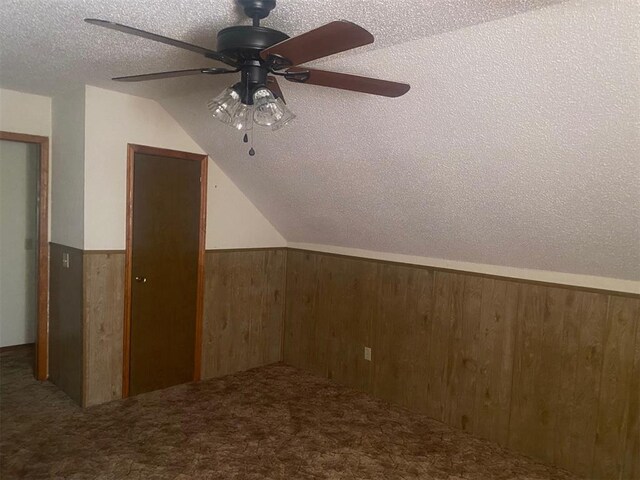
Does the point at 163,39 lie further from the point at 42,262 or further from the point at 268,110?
the point at 42,262

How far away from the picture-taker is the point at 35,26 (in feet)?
7.18

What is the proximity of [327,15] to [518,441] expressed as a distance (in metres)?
2.69

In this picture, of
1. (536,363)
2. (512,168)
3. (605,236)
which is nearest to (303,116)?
(512,168)

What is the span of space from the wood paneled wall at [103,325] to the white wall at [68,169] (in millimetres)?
215

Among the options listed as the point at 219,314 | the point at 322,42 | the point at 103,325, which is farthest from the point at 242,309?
the point at 322,42

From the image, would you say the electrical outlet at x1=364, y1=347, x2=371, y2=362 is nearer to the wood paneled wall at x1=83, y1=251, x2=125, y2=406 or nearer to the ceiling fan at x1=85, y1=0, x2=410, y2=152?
the wood paneled wall at x1=83, y1=251, x2=125, y2=406

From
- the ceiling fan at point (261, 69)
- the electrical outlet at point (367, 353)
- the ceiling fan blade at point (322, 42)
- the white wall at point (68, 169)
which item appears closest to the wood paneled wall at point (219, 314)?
the white wall at point (68, 169)

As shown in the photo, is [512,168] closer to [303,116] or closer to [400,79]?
[400,79]

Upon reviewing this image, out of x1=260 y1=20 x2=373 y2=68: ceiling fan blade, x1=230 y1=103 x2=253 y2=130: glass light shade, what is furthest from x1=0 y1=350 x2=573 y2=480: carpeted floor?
x1=260 y1=20 x2=373 y2=68: ceiling fan blade

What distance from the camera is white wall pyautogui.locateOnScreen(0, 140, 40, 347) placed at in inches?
171

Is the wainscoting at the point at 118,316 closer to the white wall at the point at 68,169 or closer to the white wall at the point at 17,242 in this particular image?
the white wall at the point at 68,169

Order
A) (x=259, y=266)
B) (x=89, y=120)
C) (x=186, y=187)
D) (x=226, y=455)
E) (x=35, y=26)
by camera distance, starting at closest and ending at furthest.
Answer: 1. (x=35, y=26)
2. (x=226, y=455)
3. (x=89, y=120)
4. (x=186, y=187)
5. (x=259, y=266)

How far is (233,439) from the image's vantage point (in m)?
3.00

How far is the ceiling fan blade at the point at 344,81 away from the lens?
1.82m
